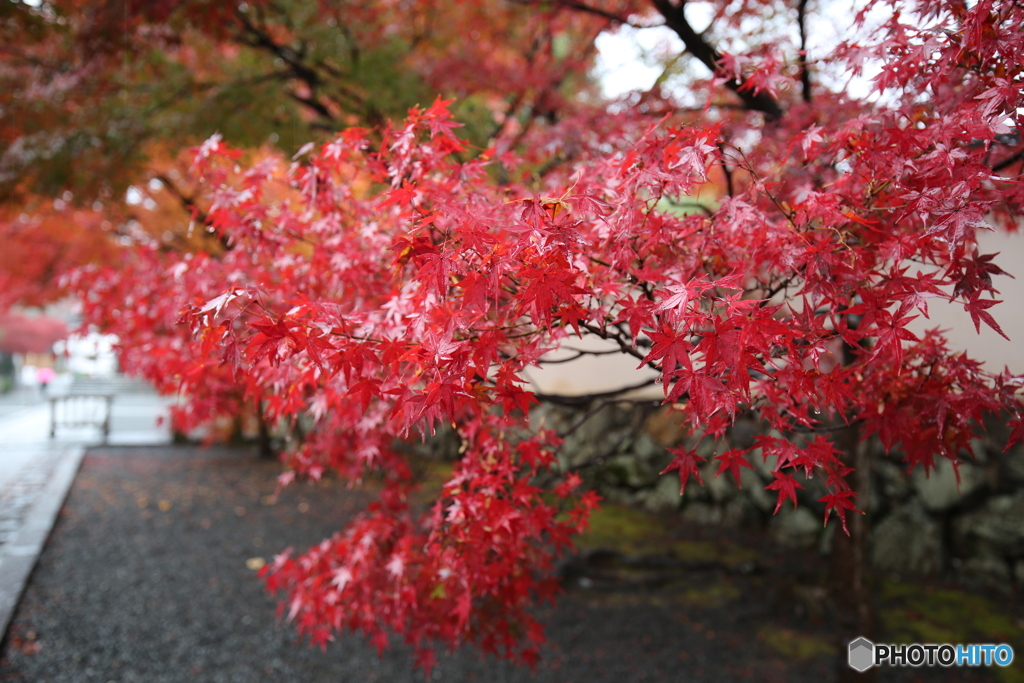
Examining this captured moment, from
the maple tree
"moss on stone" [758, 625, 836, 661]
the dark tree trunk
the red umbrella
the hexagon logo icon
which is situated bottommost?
"moss on stone" [758, 625, 836, 661]

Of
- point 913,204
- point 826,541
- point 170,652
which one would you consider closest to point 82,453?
point 170,652

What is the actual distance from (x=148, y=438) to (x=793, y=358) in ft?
37.6

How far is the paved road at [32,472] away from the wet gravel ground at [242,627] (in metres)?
0.13

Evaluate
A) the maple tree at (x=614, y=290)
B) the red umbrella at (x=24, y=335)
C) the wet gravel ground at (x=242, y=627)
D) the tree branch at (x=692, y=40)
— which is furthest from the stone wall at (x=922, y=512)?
the red umbrella at (x=24, y=335)

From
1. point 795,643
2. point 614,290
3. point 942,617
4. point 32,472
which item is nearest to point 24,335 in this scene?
point 32,472

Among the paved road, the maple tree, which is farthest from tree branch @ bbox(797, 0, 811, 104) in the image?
the paved road

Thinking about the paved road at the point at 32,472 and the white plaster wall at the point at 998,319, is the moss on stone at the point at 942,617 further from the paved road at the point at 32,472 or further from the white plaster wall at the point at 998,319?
the paved road at the point at 32,472

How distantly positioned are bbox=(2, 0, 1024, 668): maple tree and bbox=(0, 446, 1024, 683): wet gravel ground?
928mm

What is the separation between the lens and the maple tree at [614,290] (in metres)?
1.37

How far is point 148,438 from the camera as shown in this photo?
1034 centimetres

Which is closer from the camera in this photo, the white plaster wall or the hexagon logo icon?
the white plaster wall

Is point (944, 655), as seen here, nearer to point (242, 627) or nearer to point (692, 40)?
point (692, 40)

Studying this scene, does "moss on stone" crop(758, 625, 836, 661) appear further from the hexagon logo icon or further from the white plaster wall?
the white plaster wall

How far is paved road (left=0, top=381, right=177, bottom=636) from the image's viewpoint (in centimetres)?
451
